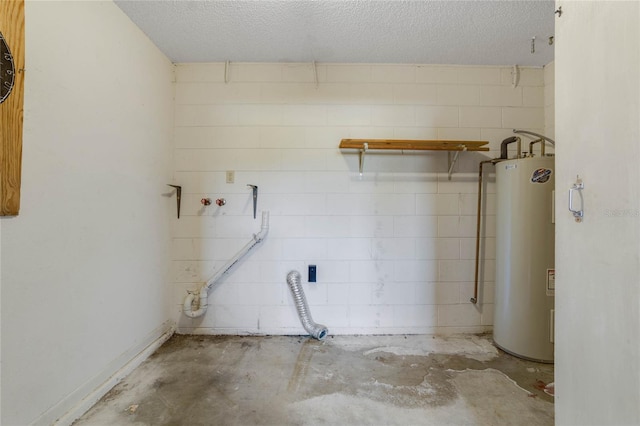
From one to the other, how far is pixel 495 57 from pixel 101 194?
3173 millimetres

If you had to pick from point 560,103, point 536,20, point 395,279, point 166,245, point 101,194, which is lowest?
point 395,279

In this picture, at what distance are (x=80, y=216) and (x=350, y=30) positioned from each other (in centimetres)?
213

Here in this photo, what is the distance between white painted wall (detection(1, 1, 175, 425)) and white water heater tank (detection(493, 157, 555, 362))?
2.79 m

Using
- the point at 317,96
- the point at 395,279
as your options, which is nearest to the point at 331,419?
the point at 395,279

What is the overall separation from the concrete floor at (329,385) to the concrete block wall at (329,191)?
0.83ft

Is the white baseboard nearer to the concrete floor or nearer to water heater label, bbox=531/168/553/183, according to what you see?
the concrete floor

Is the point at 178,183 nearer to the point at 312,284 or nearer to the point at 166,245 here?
the point at 166,245

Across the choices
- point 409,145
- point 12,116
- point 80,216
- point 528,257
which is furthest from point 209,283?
point 528,257

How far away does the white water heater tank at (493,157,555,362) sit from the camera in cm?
182

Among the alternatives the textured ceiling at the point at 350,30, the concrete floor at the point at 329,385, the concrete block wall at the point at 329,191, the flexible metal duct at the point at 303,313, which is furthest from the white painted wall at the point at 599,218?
the flexible metal duct at the point at 303,313

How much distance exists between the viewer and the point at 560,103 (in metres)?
0.92

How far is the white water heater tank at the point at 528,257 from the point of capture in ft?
5.98

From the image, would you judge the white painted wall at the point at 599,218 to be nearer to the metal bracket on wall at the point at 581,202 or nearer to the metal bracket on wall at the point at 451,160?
the metal bracket on wall at the point at 581,202

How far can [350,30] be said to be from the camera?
1873mm
